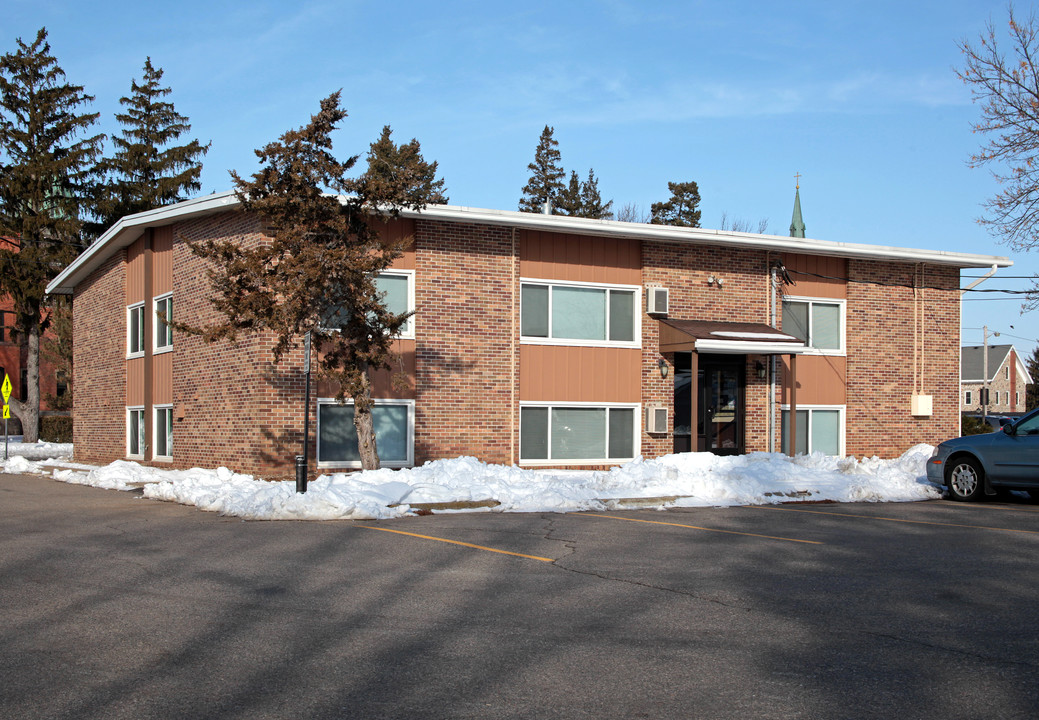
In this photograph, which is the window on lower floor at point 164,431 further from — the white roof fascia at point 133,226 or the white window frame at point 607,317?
the white window frame at point 607,317

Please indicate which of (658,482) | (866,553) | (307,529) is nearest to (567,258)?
(658,482)

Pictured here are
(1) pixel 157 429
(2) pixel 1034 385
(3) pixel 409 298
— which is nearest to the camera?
(3) pixel 409 298

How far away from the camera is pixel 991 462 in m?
15.5

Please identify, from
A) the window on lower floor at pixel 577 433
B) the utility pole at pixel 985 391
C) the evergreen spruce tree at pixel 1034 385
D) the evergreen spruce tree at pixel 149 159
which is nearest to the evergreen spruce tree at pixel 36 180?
the evergreen spruce tree at pixel 149 159

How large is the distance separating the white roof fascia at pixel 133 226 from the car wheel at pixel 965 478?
Answer: 13.8m

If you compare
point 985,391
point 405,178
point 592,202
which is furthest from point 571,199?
point 405,178

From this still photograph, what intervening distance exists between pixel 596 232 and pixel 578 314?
1.82m

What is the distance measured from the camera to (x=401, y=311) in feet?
63.7

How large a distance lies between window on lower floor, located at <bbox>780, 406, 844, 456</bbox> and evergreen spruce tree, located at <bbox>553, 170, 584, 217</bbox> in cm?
3761

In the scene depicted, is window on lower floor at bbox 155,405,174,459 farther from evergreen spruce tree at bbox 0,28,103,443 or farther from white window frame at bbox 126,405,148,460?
evergreen spruce tree at bbox 0,28,103,443

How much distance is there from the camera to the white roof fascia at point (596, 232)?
19438mm

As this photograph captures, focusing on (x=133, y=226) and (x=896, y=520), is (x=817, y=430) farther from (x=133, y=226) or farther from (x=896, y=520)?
(x=133, y=226)

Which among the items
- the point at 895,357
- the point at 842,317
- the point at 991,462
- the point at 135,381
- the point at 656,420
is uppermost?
the point at 842,317

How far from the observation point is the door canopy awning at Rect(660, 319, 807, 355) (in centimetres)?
2009
